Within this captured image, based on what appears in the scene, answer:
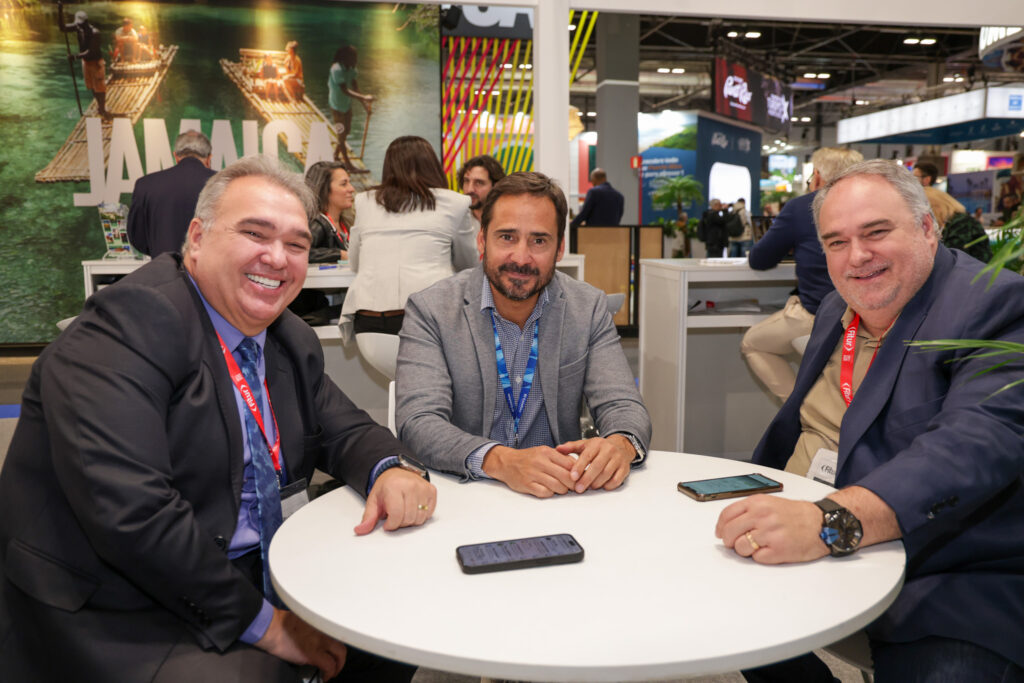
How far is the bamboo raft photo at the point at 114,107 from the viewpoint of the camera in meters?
7.89

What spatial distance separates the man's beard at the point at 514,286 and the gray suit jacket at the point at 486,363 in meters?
0.05

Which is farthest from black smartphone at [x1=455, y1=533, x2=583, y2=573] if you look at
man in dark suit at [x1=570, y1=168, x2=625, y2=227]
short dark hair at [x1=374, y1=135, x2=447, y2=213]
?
man in dark suit at [x1=570, y1=168, x2=625, y2=227]

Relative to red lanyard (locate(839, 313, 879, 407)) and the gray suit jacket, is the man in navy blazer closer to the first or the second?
red lanyard (locate(839, 313, 879, 407))

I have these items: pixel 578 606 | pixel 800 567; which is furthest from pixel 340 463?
pixel 800 567

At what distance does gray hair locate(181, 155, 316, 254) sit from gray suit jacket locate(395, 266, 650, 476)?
56 cm

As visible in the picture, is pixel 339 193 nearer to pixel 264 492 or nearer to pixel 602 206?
pixel 264 492

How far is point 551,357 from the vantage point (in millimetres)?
2111

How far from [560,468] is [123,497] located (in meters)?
0.79

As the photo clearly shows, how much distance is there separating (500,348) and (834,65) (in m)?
19.8

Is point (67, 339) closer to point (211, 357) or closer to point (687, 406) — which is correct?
point (211, 357)

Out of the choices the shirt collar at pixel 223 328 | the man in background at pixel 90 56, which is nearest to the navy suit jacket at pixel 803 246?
the shirt collar at pixel 223 328

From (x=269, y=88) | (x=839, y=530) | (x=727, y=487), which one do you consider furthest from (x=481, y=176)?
(x=269, y=88)

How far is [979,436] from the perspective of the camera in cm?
140

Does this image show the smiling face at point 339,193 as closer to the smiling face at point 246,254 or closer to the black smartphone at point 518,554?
the smiling face at point 246,254
